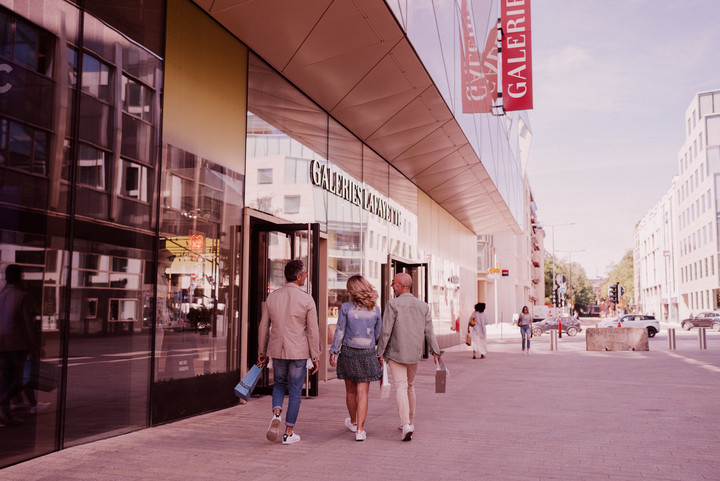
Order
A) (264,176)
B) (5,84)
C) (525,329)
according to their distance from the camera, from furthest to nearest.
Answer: (525,329)
(264,176)
(5,84)

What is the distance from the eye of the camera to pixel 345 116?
13422 millimetres

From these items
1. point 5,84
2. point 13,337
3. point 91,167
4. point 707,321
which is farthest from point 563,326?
point 5,84

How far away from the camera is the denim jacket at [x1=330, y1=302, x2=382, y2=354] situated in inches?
275

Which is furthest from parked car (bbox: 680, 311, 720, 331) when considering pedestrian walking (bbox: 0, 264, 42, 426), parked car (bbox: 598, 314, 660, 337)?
pedestrian walking (bbox: 0, 264, 42, 426)

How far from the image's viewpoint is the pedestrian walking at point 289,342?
6.73 m

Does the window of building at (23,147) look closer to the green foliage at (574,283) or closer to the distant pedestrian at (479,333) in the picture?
the distant pedestrian at (479,333)

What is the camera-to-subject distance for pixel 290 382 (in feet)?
22.2

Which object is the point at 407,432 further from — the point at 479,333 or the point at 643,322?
the point at 643,322

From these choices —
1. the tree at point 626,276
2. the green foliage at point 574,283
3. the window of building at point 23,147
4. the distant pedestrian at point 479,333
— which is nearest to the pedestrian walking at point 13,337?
the window of building at point 23,147

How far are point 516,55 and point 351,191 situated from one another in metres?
7.15

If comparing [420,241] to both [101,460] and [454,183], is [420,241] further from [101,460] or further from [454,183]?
[101,460]

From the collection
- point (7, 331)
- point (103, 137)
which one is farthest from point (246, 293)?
point (7, 331)

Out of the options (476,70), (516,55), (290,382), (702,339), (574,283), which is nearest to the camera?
(290,382)

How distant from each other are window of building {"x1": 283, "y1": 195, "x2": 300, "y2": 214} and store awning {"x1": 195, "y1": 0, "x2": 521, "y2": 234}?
1993 millimetres
